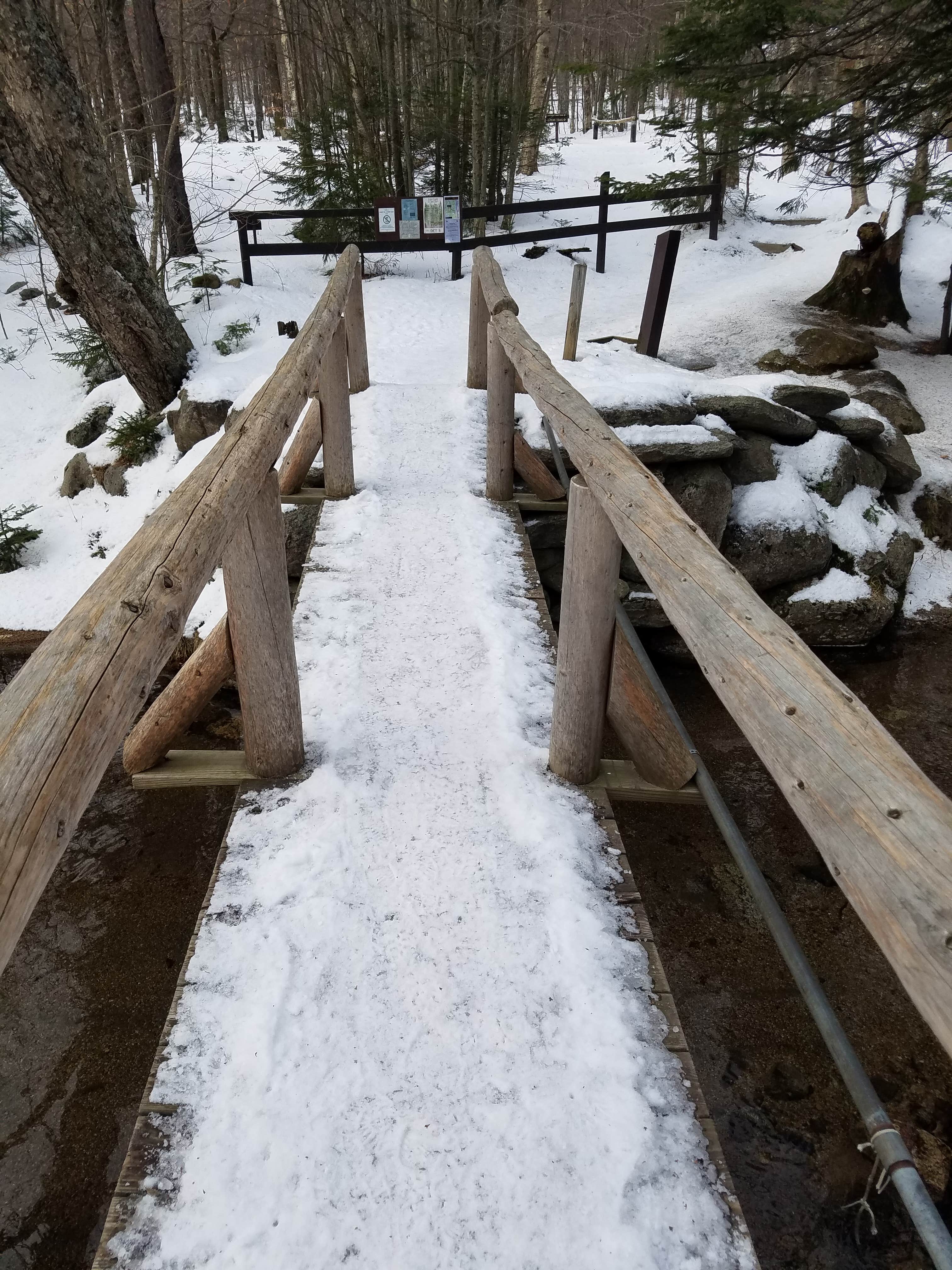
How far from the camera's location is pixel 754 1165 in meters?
2.84

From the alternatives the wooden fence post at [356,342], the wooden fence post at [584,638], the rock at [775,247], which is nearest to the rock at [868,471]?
the wooden fence post at [356,342]

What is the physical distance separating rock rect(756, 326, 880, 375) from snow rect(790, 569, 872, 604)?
388 cm

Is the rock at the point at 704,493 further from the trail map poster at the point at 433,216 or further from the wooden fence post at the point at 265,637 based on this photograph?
the trail map poster at the point at 433,216

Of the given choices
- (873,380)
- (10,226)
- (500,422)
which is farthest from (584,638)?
(10,226)

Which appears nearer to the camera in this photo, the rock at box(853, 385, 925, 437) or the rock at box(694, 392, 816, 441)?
the rock at box(694, 392, 816, 441)

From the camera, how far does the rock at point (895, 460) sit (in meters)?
7.26

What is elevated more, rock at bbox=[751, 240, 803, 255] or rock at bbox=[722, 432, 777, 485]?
rock at bbox=[751, 240, 803, 255]

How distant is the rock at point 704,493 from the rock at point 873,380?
3.73 metres

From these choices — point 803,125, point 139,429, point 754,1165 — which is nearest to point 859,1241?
point 754,1165

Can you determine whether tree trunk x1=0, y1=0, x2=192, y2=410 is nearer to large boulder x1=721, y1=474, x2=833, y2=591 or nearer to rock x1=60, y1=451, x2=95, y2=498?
rock x1=60, y1=451, x2=95, y2=498

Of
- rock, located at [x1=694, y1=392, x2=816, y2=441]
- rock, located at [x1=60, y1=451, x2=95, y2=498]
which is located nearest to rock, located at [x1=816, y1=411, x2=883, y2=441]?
rock, located at [x1=694, y1=392, x2=816, y2=441]

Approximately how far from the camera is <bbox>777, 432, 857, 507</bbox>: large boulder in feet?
21.7

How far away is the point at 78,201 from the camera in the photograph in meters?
6.77

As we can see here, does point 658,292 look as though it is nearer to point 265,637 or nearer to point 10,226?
point 265,637
